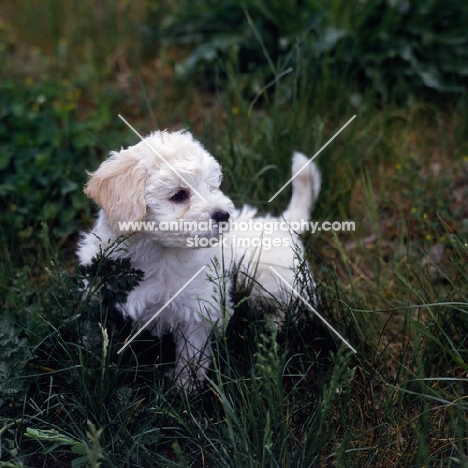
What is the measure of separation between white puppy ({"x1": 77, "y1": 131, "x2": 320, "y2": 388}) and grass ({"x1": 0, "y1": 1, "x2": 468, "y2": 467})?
0.13 meters

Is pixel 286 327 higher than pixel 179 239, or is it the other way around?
pixel 179 239

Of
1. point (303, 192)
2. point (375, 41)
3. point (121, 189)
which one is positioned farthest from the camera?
point (375, 41)

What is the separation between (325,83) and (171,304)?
238 centimetres

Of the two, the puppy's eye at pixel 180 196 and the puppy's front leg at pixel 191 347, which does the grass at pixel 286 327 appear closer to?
the puppy's front leg at pixel 191 347

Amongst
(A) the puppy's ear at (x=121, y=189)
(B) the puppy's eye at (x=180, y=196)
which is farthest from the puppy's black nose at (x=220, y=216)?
(A) the puppy's ear at (x=121, y=189)

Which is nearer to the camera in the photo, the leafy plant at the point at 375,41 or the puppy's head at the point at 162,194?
the puppy's head at the point at 162,194

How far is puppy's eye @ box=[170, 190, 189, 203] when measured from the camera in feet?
8.67

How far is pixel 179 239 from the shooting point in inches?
103

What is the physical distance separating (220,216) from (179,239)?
19cm

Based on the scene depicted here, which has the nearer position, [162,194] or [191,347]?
[162,194]

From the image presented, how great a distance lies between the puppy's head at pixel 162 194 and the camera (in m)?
2.57

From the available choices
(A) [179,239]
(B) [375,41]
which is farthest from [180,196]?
(B) [375,41]

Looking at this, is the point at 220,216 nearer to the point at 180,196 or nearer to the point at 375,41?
the point at 180,196

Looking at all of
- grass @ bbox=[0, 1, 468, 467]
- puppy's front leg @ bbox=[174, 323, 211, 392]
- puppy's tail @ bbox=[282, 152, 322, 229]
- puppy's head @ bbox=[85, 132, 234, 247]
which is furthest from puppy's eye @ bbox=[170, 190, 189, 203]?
puppy's tail @ bbox=[282, 152, 322, 229]
